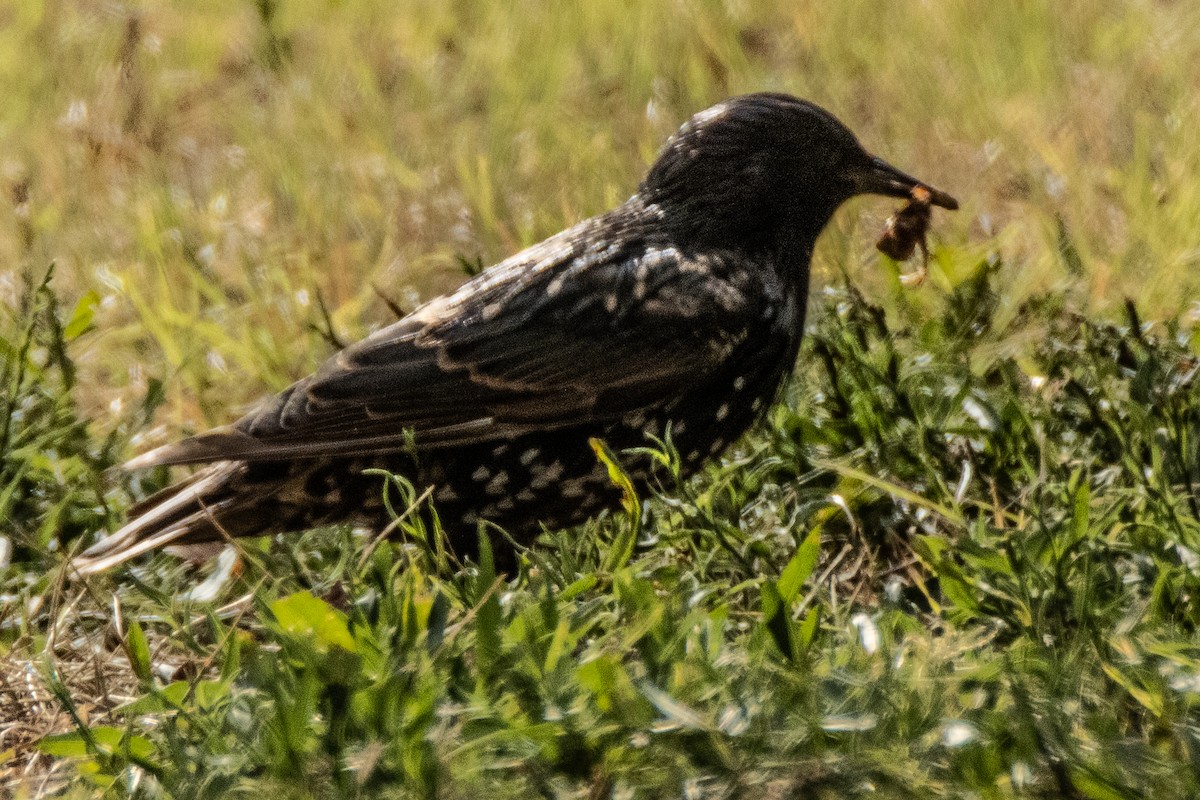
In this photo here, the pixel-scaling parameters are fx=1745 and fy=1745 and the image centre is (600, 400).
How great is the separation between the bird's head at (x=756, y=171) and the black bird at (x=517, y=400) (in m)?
0.09

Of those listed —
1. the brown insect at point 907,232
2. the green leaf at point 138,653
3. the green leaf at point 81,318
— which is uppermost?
the green leaf at point 81,318

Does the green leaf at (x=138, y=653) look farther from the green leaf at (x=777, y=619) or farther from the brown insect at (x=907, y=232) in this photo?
the brown insect at (x=907, y=232)

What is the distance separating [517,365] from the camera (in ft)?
12.9

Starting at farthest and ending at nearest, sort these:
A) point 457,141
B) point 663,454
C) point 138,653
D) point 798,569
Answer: point 457,141 → point 663,454 → point 138,653 → point 798,569

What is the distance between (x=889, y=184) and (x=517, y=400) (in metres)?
1.21

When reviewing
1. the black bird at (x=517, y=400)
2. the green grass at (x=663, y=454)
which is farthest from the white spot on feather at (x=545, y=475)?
the green grass at (x=663, y=454)

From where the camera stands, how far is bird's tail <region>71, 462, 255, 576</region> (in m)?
3.93

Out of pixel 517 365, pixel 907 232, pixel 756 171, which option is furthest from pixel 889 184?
pixel 517 365

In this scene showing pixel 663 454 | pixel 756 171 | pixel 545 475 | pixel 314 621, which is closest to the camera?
pixel 314 621

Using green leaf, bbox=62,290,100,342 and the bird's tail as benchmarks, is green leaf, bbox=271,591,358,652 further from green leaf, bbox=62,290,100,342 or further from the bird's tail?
green leaf, bbox=62,290,100,342

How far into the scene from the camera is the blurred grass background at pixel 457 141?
539 centimetres

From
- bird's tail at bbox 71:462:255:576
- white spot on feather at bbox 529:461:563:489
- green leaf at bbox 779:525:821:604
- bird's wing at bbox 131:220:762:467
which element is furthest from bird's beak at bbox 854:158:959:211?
bird's tail at bbox 71:462:255:576

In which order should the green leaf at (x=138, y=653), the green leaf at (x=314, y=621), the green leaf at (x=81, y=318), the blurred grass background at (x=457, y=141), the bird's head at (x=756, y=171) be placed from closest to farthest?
the green leaf at (x=314, y=621), the green leaf at (x=138, y=653), the bird's head at (x=756, y=171), the green leaf at (x=81, y=318), the blurred grass background at (x=457, y=141)

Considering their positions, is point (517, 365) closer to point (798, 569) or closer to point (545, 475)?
point (545, 475)
